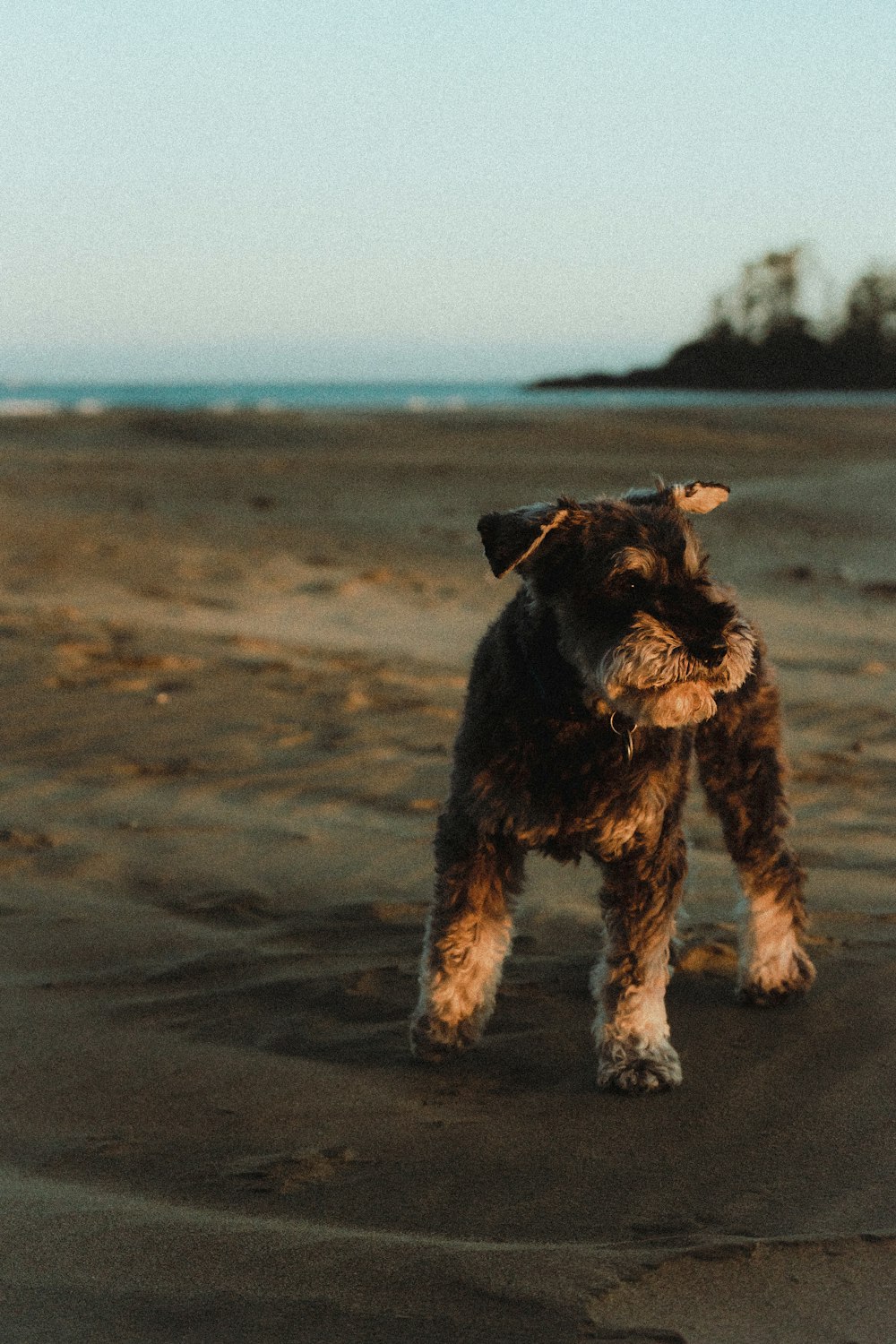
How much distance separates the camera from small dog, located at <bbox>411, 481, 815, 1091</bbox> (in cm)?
429

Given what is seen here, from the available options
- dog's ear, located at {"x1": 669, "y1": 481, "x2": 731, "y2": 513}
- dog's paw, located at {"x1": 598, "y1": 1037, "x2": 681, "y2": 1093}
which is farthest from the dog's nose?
dog's paw, located at {"x1": 598, "y1": 1037, "x2": 681, "y2": 1093}

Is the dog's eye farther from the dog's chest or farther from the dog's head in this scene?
the dog's chest

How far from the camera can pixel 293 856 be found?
6324 millimetres

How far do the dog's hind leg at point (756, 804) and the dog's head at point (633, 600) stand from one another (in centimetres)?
70

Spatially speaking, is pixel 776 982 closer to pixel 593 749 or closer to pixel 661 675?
pixel 593 749

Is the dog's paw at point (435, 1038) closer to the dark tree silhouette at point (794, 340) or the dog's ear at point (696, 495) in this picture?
the dog's ear at point (696, 495)

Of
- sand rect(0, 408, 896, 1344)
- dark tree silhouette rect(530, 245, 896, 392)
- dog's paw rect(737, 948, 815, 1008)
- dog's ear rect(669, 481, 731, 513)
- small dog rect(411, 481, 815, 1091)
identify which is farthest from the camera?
dark tree silhouette rect(530, 245, 896, 392)

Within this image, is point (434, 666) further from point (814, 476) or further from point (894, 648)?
point (814, 476)

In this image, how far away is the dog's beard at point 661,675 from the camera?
414 cm

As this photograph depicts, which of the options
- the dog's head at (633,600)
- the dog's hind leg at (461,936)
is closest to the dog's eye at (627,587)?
the dog's head at (633,600)

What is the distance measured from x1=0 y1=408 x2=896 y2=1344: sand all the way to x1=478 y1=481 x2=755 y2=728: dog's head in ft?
4.11

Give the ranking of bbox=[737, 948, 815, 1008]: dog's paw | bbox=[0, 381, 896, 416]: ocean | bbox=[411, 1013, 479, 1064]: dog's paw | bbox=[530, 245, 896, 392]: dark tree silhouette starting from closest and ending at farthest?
bbox=[411, 1013, 479, 1064]: dog's paw < bbox=[737, 948, 815, 1008]: dog's paw < bbox=[0, 381, 896, 416]: ocean < bbox=[530, 245, 896, 392]: dark tree silhouette

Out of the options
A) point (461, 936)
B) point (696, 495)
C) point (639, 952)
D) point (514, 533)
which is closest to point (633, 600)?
point (514, 533)

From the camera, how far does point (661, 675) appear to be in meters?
4.14
